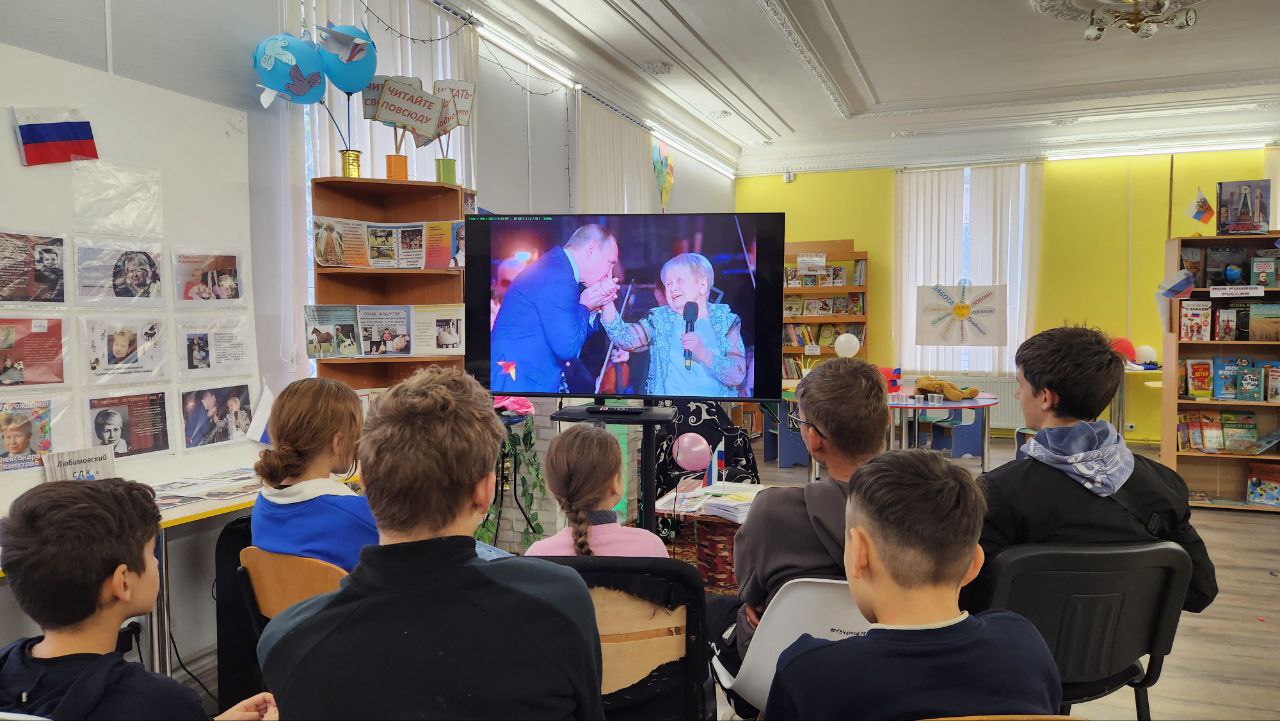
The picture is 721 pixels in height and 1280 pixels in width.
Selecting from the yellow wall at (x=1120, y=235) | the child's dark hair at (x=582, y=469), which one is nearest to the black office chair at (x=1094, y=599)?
the child's dark hair at (x=582, y=469)

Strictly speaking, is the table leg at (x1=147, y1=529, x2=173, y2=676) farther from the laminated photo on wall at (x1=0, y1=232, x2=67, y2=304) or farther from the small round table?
the small round table

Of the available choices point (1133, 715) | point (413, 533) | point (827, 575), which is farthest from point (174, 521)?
point (1133, 715)

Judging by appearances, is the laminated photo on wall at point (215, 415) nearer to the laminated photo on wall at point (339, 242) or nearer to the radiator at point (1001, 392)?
the laminated photo on wall at point (339, 242)

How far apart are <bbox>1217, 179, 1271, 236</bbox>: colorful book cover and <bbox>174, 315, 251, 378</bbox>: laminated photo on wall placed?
613cm

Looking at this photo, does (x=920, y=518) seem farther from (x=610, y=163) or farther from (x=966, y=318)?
(x=966, y=318)

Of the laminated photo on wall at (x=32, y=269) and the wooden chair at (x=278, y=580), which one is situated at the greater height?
the laminated photo on wall at (x=32, y=269)

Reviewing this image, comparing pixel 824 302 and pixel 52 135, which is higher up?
pixel 52 135

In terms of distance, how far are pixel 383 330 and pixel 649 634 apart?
8.40 feet

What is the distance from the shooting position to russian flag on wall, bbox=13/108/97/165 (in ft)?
7.70

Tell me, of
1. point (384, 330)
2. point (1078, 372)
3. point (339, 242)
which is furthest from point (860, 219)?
point (1078, 372)

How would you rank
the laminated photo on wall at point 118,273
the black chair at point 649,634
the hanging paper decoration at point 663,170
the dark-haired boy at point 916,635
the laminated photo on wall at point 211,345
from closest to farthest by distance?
1. the dark-haired boy at point 916,635
2. the black chair at point 649,634
3. the laminated photo on wall at point 118,273
4. the laminated photo on wall at point 211,345
5. the hanging paper decoration at point 663,170

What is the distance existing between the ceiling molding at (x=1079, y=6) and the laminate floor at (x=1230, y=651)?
3.50m

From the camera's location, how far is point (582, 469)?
1.89 m

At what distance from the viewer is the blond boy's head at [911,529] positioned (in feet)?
3.73
